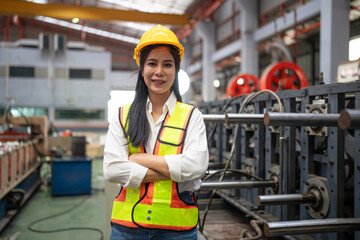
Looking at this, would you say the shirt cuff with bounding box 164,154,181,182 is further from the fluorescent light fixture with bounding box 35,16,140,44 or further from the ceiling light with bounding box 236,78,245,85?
the fluorescent light fixture with bounding box 35,16,140,44

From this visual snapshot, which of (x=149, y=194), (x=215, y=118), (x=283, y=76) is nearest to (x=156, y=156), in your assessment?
(x=149, y=194)

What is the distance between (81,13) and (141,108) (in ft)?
26.2

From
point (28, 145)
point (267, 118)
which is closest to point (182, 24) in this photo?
point (28, 145)

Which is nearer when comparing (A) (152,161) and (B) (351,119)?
(B) (351,119)

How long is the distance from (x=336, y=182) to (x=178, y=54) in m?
1.18

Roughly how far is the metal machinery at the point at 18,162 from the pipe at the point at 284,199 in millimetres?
3084

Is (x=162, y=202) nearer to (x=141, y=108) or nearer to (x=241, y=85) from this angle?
(x=141, y=108)

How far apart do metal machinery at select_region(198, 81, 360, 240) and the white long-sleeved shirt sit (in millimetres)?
310

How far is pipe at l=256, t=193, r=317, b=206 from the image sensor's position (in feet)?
5.32

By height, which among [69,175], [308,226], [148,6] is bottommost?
[69,175]

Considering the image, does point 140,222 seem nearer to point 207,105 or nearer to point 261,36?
point 207,105

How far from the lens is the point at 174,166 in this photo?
3.85 feet

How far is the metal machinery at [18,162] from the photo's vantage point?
3.67 meters

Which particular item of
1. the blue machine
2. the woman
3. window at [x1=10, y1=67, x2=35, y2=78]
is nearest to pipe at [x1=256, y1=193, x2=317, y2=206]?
the woman
